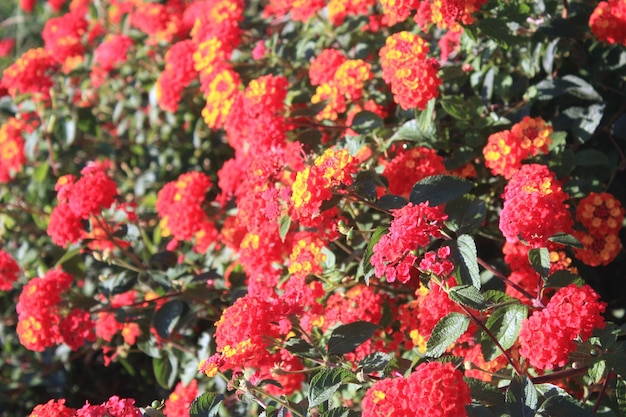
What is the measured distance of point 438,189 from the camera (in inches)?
73.8

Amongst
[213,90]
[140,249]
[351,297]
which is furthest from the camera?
[140,249]

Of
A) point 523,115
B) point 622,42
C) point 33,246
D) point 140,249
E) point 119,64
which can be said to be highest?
point 622,42

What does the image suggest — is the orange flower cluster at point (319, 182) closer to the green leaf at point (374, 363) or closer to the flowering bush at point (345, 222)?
the flowering bush at point (345, 222)

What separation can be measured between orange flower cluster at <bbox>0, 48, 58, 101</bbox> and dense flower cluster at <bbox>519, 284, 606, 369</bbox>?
2.58 metres

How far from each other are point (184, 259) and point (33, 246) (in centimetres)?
93

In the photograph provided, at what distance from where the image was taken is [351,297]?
7.11 ft

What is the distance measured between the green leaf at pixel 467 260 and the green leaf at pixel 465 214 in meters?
0.08

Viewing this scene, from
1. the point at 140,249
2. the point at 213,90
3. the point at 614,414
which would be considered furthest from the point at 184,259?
the point at 614,414

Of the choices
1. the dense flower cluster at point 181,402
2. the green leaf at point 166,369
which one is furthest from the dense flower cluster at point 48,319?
the dense flower cluster at point 181,402

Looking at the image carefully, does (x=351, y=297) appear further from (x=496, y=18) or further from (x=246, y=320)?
(x=496, y=18)

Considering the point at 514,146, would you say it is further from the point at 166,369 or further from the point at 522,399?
the point at 166,369

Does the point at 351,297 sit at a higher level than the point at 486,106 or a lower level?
lower

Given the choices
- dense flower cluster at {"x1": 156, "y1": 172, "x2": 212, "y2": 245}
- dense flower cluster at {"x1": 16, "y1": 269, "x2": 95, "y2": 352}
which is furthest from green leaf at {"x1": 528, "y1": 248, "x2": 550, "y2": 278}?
dense flower cluster at {"x1": 16, "y1": 269, "x2": 95, "y2": 352}

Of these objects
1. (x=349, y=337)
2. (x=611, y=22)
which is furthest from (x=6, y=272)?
(x=611, y=22)
